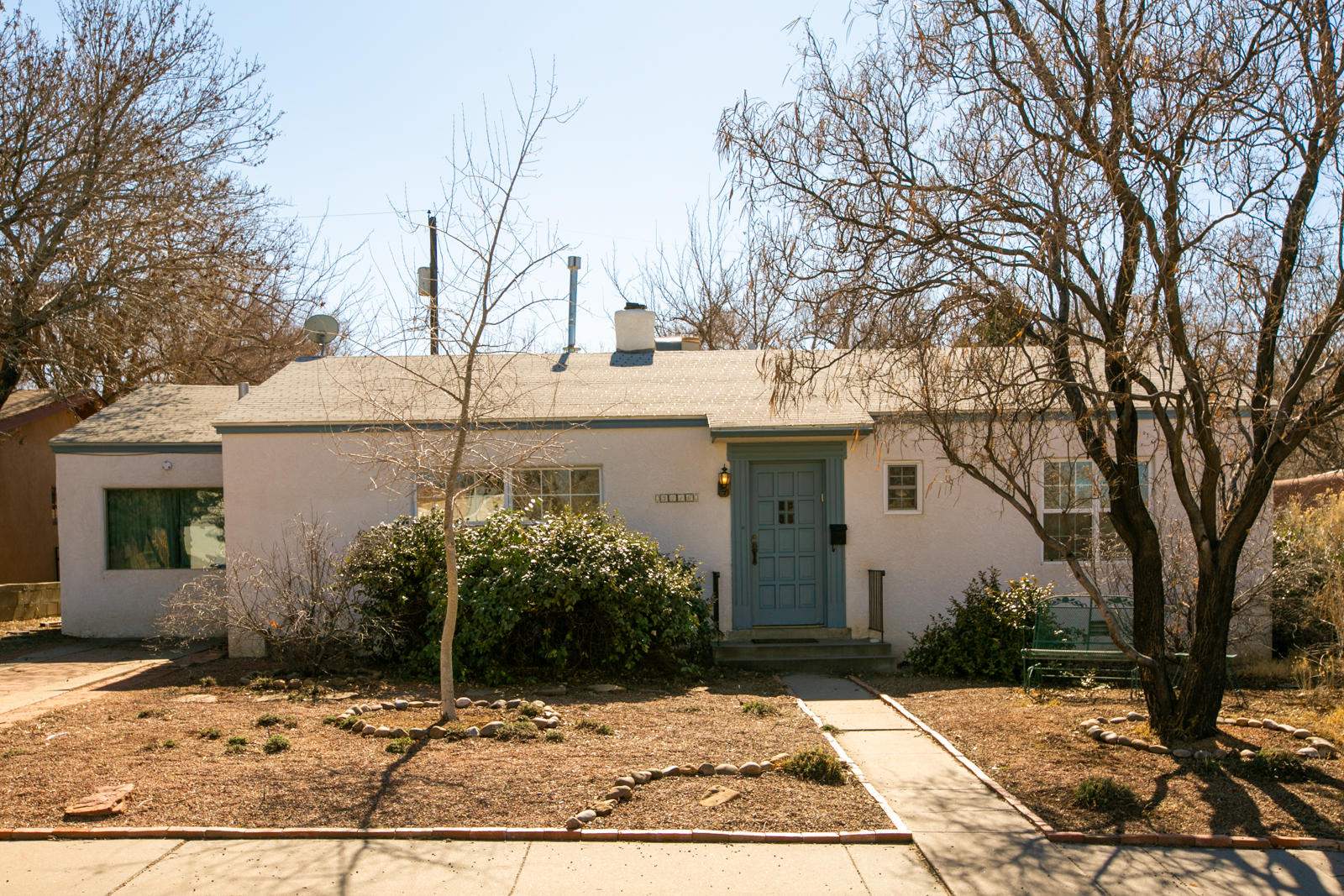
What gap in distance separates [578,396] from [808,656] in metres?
4.31

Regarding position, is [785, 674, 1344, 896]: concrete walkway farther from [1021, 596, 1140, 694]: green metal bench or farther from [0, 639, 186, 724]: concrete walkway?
[0, 639, 186, 724]: concrete walkway

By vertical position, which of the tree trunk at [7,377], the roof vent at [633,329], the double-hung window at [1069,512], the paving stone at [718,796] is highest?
the roof vent at [633,329]

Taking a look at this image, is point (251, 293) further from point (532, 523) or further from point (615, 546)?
point (615, 546)

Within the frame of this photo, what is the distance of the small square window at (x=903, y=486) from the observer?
11656mm

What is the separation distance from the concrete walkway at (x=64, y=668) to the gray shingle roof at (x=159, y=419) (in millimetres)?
2725

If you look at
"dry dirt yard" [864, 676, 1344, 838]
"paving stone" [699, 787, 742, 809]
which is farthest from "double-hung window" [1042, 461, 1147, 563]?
"paving stone" [699, 787, 742, 809]

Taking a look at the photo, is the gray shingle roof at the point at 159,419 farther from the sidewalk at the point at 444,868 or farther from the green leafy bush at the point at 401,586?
the sidewalk at the point at 444,868

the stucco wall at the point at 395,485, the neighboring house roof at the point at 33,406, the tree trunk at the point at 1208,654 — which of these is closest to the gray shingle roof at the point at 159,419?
the stucco wall at the point at 395,485

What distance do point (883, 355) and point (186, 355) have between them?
1813cm

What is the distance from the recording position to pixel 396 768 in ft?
21.7

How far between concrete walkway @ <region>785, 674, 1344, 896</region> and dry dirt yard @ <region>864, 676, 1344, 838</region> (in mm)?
269

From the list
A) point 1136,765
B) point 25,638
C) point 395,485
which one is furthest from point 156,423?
point 1136,765

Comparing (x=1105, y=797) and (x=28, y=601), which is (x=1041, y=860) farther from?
(x=28, y=601)

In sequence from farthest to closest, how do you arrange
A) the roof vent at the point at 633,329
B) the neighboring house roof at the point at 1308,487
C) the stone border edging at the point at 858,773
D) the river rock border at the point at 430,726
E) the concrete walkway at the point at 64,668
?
1. the roof vent at the point at 633,329
2. the neighboring house roof at the point at 1308,487
3. the concrete walkway at the point at 64,668
4. the river rock border at the point at 430,726
5. the stone border edging at the point at 858,773
